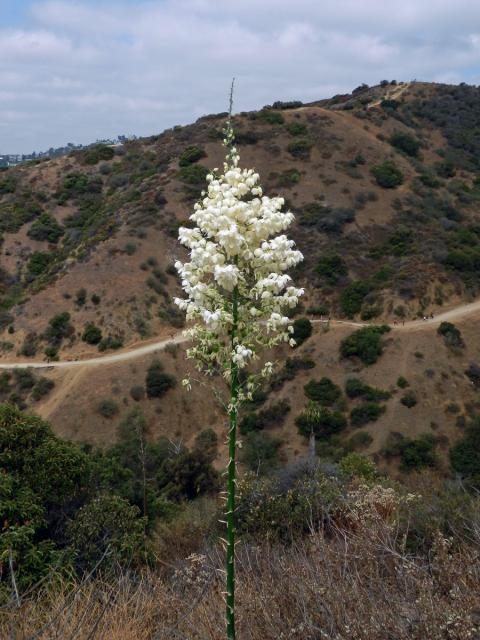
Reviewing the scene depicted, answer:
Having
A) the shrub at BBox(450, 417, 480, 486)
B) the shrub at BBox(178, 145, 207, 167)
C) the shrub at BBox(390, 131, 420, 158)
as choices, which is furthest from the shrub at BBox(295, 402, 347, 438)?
the shrub at BBox(390, 131, 420, 158)

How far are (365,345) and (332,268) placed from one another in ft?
31.1

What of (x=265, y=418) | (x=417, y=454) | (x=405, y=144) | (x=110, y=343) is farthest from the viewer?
(x=405, y=144)

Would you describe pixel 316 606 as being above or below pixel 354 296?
above

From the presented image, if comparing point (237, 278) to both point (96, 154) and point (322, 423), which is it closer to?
point (322, 423)

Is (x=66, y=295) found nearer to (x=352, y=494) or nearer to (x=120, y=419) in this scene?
(x=120, y=419)

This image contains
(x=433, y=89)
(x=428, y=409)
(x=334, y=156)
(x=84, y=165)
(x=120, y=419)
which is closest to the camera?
(x=428, y=409)

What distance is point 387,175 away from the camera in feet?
166

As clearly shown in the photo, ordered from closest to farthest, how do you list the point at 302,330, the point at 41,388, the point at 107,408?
1. the point at 107,408
2. the point at 41,388
3. the point at 302,330

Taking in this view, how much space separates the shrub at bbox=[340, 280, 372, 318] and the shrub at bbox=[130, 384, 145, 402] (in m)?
13.3

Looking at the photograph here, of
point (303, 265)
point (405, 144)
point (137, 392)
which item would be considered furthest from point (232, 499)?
point (405, 144)

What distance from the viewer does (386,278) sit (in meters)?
41.0

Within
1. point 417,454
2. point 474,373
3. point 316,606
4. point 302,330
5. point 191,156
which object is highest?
point 191,156

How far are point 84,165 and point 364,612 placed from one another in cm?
6004

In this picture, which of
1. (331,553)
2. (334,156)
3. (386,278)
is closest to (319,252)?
(386,278)
